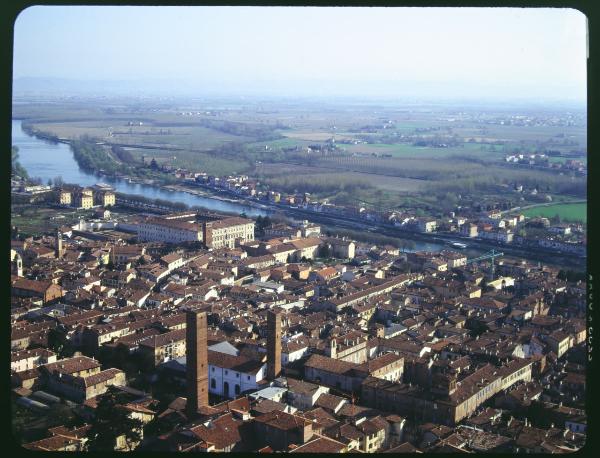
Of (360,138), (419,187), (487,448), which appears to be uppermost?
(360,138)

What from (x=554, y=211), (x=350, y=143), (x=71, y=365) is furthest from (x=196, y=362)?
(x=350, y=143)

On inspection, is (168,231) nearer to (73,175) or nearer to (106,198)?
(106,198)

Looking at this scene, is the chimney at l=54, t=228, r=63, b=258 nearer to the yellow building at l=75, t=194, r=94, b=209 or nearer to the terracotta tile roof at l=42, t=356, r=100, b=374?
the terracotta tile roof at l=42, t=356, r=100, b=374

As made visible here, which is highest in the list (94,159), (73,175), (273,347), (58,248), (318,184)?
(94,159)

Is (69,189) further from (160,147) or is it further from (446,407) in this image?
(446,407)

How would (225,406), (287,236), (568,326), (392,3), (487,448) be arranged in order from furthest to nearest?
(287,236), (568,326), (225,406), (487,448), (392,3)

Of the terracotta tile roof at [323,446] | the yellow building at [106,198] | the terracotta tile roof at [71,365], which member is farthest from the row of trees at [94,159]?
the terracotta tile roof at [323,446]

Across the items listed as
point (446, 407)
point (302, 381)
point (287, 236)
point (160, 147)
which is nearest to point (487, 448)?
point (446, 407)
